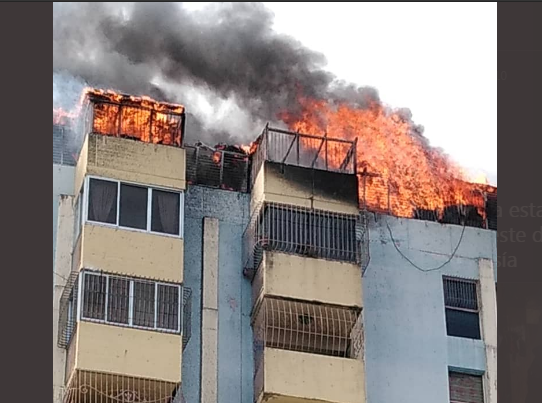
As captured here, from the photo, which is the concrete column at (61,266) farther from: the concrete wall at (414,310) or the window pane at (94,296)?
the concrete wall at (414,310)

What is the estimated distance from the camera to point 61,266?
114 feet

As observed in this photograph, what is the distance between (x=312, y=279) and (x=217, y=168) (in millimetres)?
4017

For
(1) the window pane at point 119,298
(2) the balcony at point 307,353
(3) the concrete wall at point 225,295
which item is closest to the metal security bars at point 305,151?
(3) the concrete wall at point 225,295

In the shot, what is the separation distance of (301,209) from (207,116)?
6353 mm

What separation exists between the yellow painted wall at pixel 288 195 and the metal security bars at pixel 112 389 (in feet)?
17.1

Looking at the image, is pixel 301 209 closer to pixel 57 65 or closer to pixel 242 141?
pixel 242 141

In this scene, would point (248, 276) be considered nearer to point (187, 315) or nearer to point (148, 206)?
point (187, 315)

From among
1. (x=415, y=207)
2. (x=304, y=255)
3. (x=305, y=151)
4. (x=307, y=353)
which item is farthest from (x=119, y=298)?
(x=415, y=207)

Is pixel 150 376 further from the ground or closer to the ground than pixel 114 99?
closer to the ground

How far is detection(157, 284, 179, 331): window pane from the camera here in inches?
1323

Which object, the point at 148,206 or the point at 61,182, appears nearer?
the point at 148,206

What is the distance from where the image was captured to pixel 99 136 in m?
35.1
